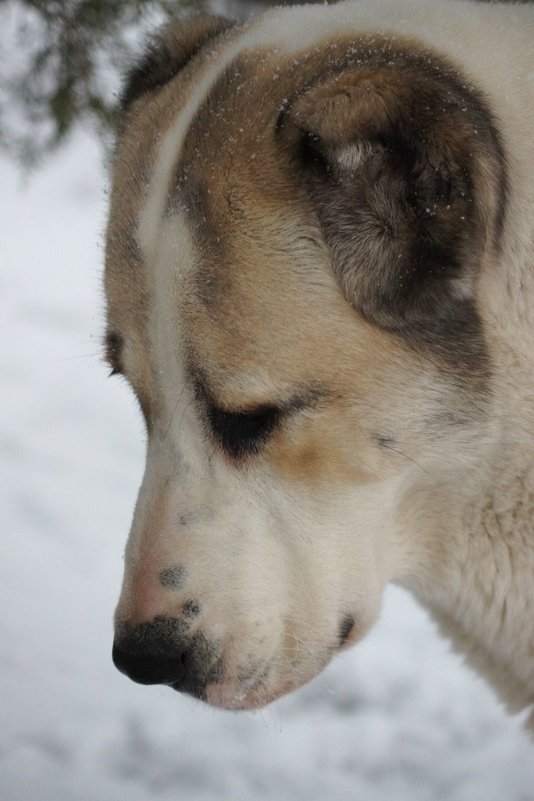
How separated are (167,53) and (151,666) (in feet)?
4.91

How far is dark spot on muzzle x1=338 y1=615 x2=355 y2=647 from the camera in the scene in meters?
2.08

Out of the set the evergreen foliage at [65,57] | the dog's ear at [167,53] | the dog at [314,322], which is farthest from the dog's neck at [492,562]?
the evergreen foliage at [65,57]

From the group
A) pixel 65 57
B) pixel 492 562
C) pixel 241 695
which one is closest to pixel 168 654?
pixel 241 695

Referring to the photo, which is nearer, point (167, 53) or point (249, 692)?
point (249, 692)

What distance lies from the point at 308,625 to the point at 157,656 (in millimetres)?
325

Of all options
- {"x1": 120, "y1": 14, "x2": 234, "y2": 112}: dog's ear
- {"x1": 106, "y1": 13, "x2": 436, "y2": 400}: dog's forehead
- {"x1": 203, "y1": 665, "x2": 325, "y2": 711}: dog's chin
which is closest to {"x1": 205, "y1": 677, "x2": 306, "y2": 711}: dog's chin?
{"x1": 203, "y1": 665, "x2": 325, "y2": 711}: dog's chin

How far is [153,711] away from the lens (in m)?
3.23

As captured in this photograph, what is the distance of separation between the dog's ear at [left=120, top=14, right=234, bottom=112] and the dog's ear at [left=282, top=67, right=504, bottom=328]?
0.69 m

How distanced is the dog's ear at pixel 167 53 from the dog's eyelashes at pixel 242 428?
917 mm

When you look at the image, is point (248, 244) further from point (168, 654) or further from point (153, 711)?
point (153, 711)

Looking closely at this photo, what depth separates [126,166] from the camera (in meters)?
2.15

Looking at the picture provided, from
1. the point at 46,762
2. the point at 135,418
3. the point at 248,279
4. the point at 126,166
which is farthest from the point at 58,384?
the point at 248,279

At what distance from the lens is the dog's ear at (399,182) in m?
1.68

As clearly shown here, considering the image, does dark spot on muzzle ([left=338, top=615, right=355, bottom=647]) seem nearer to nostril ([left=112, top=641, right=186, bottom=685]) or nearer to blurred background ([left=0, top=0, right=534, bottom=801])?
blurred background ([left=0, top=0, right=534, bottom=801])
